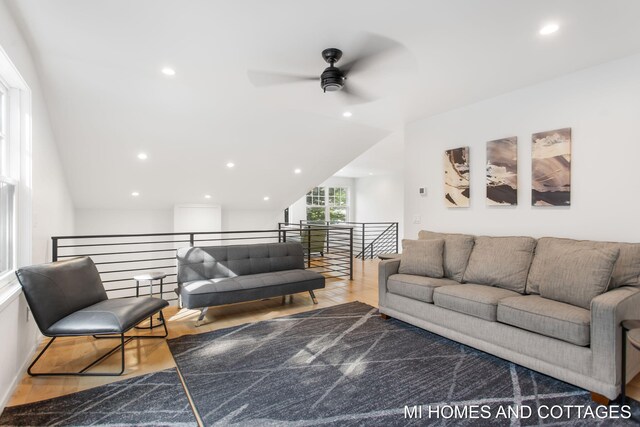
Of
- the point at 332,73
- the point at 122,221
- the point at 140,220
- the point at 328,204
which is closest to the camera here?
the point at 332,73

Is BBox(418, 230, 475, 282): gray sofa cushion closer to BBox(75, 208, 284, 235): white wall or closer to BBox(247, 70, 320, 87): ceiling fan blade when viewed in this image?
BBox(247, 70, 320, 87): ceiling fan blade

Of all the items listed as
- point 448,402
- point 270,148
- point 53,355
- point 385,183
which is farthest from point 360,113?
point 385,183

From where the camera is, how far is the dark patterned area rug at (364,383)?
6.58 ft

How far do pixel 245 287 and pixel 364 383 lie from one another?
1790 mm

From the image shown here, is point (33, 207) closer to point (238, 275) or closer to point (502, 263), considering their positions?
point (238, 275)

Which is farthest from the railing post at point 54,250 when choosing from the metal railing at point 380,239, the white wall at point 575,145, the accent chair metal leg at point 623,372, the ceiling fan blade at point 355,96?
the metal railing at point 380,239

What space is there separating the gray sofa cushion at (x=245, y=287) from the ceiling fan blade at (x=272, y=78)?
2.17 metres

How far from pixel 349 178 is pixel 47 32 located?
999 centimetres

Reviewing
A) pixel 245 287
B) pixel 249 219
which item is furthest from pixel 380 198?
pixel 245 287

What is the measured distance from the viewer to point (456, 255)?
3.56m

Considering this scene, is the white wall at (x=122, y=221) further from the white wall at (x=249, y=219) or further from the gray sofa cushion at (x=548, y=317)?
the gray sofa cushion at (x=548, y=317)

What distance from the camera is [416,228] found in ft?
15.4

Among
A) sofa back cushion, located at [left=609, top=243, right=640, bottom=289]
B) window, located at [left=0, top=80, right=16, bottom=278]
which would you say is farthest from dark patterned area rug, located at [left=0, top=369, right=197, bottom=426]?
sofa back cushion, located at [left=609, top=243, right=640, bottom=289]

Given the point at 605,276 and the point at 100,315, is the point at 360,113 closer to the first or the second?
the point at 605,276
